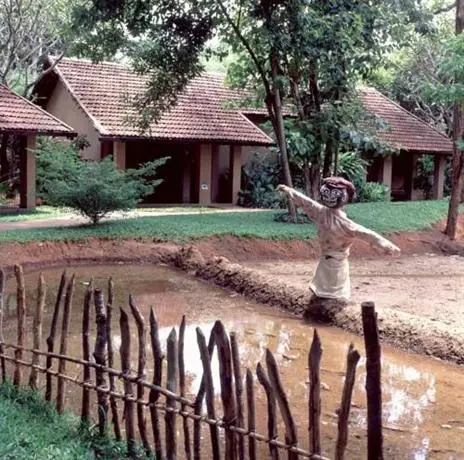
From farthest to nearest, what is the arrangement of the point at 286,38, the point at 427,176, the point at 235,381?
the point at 427,176 < the point at 286,38 < the point at 235,381

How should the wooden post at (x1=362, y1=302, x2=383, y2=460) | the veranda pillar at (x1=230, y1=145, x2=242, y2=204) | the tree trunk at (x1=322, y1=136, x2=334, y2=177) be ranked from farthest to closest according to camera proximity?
the veranda pillar at (x1=230, y1=145, x2=242, y2=204), the tree trunk at (x1=322, y1=136, x2=334, y2=177), the wooden post at (x1=362, y1=302, x2=383, y2=460)

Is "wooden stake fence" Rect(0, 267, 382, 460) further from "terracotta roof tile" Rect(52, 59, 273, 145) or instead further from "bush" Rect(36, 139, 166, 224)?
"terracotta roof tile" Rect(52, 59, 273, 145)

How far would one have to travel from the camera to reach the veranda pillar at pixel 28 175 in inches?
711

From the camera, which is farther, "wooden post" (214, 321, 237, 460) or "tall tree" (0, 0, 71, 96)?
"tall tree" (0, 0, 71, 96)

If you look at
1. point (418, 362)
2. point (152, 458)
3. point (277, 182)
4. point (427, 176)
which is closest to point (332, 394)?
point (418, 362)

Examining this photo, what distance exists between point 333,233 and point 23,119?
455 inches

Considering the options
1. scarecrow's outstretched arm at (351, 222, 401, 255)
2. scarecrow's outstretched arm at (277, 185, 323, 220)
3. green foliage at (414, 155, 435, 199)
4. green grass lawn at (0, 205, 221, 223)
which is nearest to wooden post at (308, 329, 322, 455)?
scarecrow's outstretched arm at (351, 222, 401, 255)

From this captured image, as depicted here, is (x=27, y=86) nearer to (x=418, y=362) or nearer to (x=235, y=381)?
(x=418, y=362)

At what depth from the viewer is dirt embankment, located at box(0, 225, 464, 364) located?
739 cm

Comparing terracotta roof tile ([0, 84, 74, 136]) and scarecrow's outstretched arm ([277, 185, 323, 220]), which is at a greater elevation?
terracotta roof tile ([0, 84, 74, 136])

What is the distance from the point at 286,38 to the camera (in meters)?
13.9

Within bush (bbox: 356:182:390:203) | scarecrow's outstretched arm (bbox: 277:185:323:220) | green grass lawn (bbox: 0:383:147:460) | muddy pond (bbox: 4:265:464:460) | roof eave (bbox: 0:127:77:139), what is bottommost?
muddy pond (bbox: 4:265:464:460)

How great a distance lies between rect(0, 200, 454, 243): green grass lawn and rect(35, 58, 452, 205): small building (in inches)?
158

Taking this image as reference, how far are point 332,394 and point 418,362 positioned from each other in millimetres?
1479
